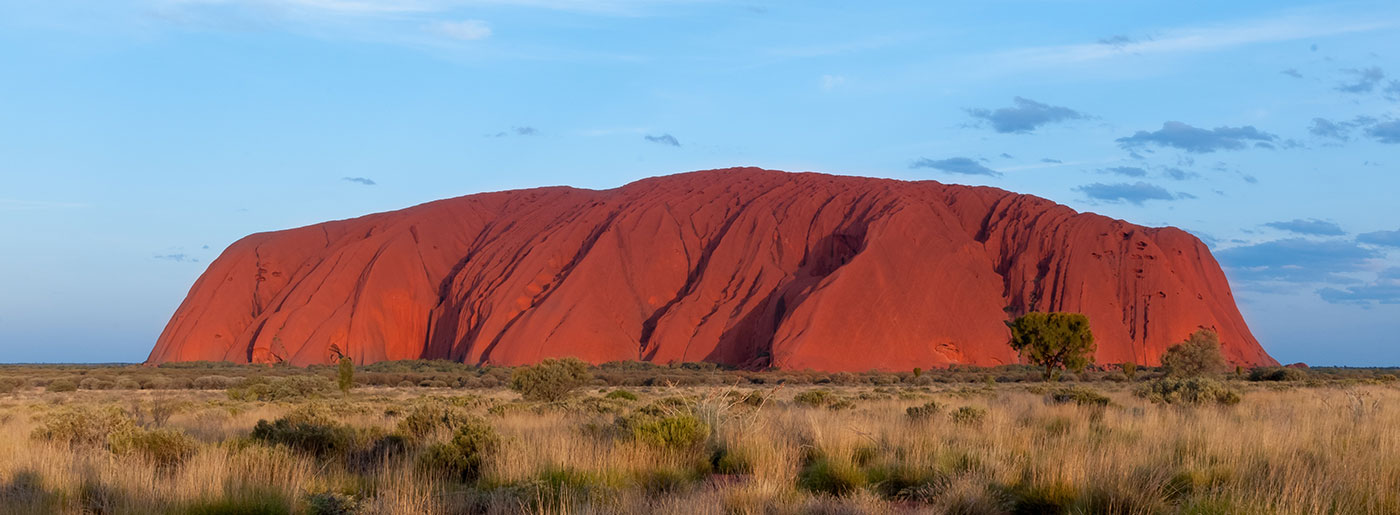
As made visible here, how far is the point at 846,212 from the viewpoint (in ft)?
237

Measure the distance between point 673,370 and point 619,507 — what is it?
49.3 metres

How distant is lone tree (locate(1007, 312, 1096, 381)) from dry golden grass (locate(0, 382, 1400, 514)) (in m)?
33.9

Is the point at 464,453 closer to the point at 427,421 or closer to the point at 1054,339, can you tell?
the point at 427,421

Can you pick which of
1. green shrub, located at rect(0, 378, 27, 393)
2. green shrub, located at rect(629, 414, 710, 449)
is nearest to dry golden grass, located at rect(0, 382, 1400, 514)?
green shrub, located at rect(629, 414, 710, 449)

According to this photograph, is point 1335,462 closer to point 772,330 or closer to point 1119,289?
point 772,330

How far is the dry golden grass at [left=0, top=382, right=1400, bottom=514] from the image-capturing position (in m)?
6.03

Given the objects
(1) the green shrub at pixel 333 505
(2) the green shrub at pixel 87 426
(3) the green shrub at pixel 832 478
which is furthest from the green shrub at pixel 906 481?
(2) the green shrub at pixel 87 426

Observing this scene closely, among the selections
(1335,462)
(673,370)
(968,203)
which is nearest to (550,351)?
(673,370)

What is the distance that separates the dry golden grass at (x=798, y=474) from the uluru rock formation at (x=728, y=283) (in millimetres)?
47925

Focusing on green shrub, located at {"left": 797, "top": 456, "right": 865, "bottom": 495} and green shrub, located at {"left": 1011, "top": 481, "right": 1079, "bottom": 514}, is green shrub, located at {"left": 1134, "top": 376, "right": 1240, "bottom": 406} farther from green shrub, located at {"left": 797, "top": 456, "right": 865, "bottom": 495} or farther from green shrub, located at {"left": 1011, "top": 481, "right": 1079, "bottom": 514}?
green shrub, located at {"left": 1011, "top": 481, "right": 1079, "bottom": 514}

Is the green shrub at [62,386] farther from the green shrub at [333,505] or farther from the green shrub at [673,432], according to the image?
the green shrub at [333,505]

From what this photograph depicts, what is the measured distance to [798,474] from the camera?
785 centimetres

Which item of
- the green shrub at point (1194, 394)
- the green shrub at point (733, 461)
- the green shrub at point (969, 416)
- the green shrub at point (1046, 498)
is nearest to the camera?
the green shrub at point (1046, 498)

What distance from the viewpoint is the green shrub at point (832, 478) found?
7297 millimetres
